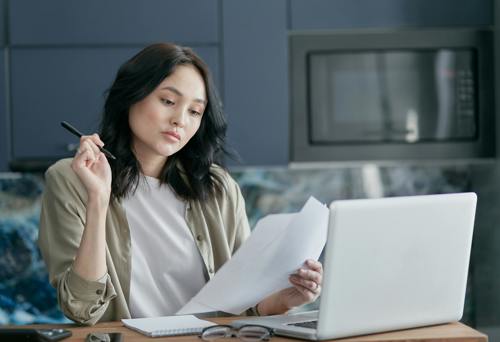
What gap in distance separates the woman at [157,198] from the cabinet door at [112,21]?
3.11 ft

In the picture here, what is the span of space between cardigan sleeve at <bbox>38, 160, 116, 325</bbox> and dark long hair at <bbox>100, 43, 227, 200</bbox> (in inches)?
4.9

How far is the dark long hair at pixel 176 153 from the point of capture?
6.41 ft

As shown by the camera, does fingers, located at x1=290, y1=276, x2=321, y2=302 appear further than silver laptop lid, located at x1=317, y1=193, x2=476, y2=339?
Yes

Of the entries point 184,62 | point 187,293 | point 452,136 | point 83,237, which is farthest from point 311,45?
point 83,237

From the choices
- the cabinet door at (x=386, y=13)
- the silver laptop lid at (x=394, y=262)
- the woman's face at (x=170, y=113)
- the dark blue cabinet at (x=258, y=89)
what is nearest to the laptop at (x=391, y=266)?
the silver laptop lid at (x=394, y=262)

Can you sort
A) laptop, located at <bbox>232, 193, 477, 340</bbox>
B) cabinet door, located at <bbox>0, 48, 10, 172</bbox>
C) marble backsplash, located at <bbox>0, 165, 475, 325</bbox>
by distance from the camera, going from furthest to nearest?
marble backsplash, located at <bbox>0, 165, 475, 325</bbox>
cabinet door, located at <bbox>0, 48, 10, 172</bbox>
laptop, located at <bbox>232, 193, 477, 340</bbox>

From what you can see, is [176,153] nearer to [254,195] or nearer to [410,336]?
[410,336]

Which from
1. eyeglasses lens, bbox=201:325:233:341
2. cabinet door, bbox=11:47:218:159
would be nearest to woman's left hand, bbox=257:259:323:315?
eyeglasses lens, bbox=201:325:233:341

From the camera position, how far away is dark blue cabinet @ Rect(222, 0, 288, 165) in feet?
9.82

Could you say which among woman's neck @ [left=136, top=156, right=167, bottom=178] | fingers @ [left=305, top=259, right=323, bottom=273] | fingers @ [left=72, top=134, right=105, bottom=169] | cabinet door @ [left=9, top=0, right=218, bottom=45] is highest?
cabinet door @ [left=9, top=0, right=218, bottom=45]

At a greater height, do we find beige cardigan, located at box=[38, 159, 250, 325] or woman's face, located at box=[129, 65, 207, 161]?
woman's face, located at box=[129, 65, 207, 161]

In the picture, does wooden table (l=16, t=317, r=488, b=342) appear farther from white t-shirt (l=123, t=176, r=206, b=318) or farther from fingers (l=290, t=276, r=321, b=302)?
white t-shirt (l=123, t=176, r=206, b=318)

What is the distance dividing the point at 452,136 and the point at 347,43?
1.61 feet

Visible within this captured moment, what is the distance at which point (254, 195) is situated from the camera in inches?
131
